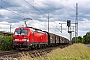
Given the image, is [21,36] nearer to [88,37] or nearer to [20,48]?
[20,48]

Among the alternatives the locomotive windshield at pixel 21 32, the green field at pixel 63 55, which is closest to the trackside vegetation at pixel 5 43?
the locomotive windshield at pixel 21 32

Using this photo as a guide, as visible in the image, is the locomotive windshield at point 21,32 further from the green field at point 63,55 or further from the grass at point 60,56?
the grass at point 60,56

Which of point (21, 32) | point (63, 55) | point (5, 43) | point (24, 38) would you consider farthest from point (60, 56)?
point (5, 43)

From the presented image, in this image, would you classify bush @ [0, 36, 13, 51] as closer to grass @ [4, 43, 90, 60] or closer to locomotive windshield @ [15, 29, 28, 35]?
locomotive windshield @ [15, 29, 28, 35]

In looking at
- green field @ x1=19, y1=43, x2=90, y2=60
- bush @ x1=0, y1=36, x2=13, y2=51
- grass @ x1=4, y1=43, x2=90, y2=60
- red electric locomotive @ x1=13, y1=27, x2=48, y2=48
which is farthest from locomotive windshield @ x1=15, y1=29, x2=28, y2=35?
grass @ x1=4, y1=43, x2=90, y2=60

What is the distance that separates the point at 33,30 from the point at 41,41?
552 cm

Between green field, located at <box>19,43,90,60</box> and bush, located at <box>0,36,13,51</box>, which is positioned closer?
green field, located at <box>19,43,90,60</box>

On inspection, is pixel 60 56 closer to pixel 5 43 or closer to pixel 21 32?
pixel 21 32

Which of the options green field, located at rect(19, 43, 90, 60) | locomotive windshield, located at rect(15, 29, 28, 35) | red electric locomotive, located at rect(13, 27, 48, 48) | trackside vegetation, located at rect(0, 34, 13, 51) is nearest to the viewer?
green field, located at rect(19, 43, 90, 60)

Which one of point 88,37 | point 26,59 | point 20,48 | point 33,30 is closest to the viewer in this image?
point 26,59

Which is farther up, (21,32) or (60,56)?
(21,32)

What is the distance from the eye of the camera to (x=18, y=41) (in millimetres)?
34062

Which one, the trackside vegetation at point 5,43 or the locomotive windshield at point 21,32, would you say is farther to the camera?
the trackside vegetation at point 5,43

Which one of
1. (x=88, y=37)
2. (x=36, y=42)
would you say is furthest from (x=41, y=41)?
(x=88, y=37)
